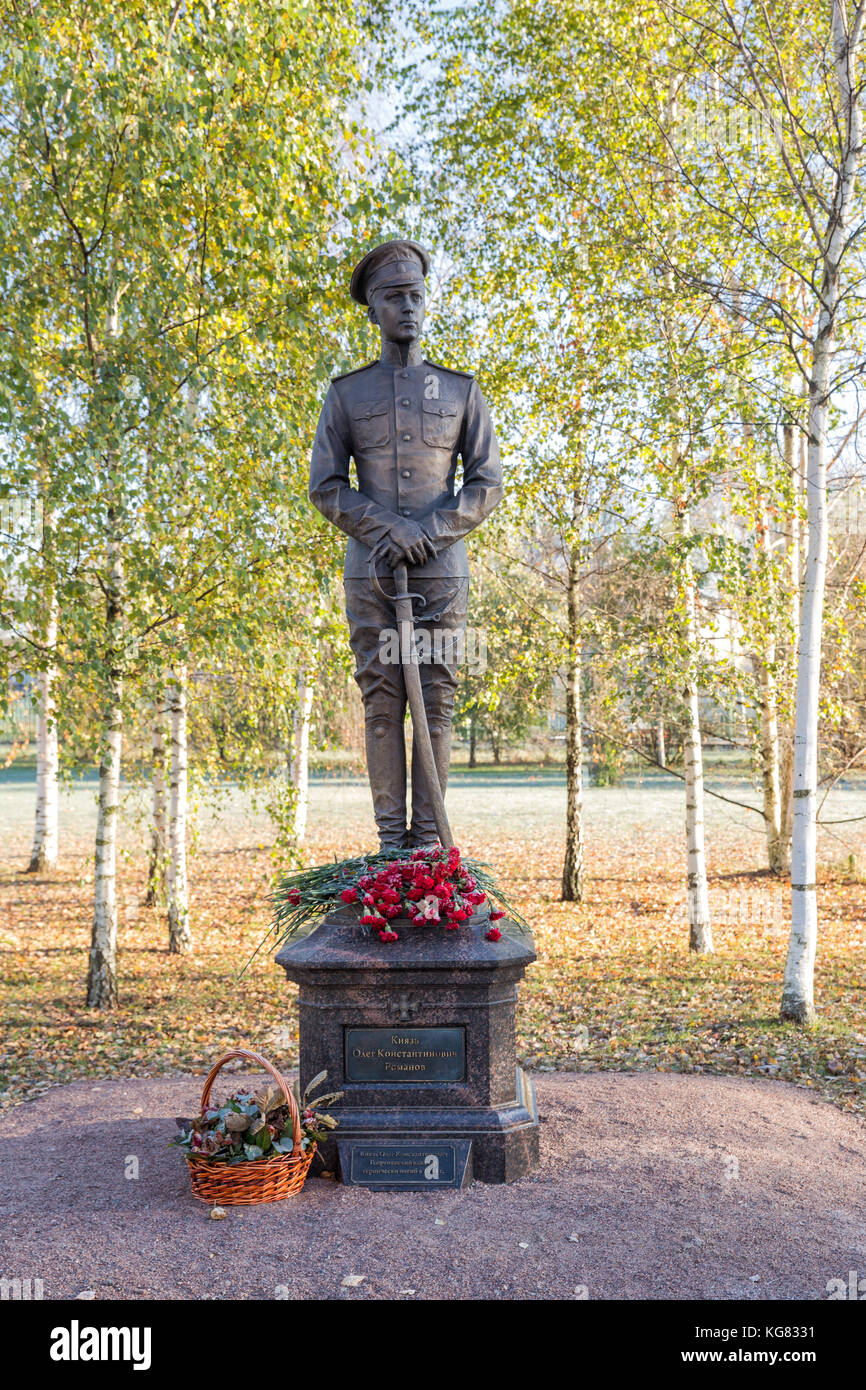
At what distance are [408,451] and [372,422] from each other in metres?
0.24

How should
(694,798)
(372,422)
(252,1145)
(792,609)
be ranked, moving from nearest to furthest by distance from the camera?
(252,1145) < (372,422) < (694,798) < (792,609)

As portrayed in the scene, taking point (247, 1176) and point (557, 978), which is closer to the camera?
point (247, 1176)

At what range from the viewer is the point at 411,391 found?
17.4 feet

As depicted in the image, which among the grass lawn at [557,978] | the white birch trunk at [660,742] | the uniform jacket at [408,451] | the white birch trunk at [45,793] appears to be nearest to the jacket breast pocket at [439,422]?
the uniform jacket at [408,451]

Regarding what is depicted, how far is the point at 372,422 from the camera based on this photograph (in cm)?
532

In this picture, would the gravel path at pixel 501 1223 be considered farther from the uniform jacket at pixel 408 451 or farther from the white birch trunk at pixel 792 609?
the white birch trunk at pixel 792 609

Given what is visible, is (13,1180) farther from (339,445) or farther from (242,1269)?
(339,445)

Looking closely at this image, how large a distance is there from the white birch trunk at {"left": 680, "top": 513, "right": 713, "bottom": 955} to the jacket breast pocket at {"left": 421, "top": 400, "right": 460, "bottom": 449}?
207 inches

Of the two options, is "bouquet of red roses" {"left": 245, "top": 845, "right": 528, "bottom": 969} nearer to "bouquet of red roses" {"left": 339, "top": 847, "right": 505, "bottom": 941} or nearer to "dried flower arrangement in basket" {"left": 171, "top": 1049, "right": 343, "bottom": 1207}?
"bouquet of red roses" {"left": 339, "top": 847, "right": 505, "bottom": 941}

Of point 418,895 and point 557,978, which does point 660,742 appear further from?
point 418,895

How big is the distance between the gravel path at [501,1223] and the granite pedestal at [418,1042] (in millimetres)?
220

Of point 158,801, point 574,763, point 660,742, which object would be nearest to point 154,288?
point 158,801

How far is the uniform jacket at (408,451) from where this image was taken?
5195 mm
